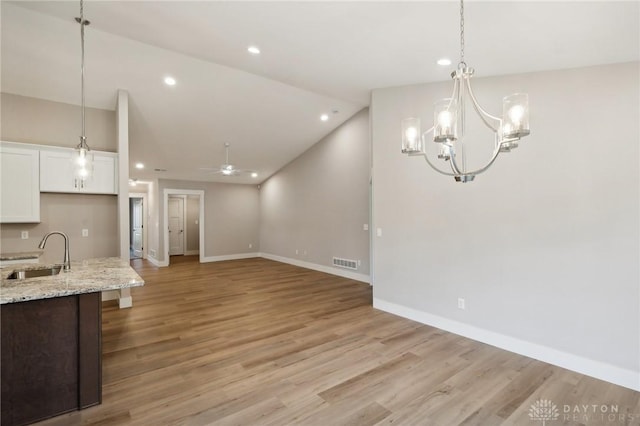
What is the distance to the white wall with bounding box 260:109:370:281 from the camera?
21.7ft

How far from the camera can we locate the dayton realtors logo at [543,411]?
7.43ft

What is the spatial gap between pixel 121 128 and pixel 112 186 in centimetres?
95

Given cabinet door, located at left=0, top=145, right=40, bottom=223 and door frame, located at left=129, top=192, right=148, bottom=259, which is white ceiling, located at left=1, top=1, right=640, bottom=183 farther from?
door frame, located at left=129, top=192, right=148, bottom=259

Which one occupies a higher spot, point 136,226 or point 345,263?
point 136,226

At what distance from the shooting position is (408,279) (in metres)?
4.30

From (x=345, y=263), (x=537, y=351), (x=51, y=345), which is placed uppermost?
(x=51, y=345)

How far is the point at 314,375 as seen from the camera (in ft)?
9.29

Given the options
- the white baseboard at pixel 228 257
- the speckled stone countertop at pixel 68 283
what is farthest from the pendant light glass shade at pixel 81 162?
the white baseboard at pixel 228 257

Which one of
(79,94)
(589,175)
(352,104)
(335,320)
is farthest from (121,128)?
(589,175)

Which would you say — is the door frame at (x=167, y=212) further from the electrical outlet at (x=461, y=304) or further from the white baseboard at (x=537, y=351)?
the electrical outlet at (x=461, y=304)

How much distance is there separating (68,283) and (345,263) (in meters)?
Result: 5.39

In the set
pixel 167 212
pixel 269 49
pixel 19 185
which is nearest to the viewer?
pixel 269 49

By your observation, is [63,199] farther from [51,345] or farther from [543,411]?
[543,411]

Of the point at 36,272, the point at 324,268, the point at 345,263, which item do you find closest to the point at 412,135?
the point at 36,272
